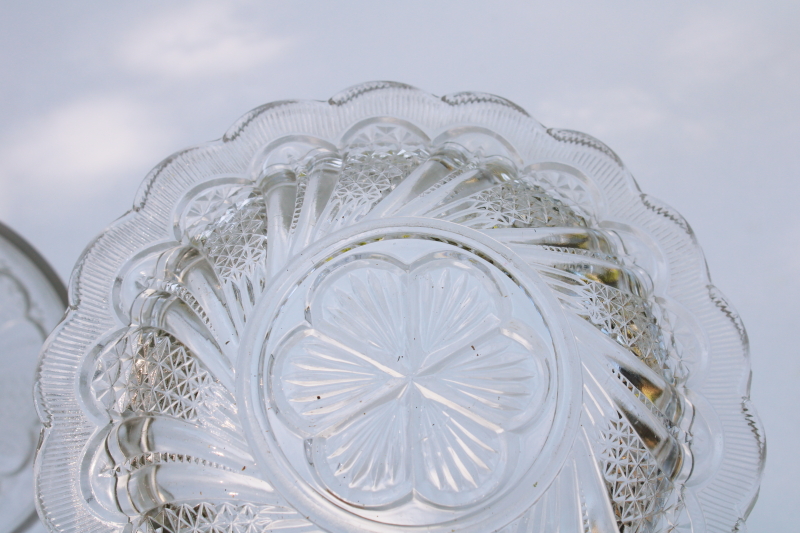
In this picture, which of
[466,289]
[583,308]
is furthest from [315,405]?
[583,308]

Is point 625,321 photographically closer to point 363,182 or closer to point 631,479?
point 631,479

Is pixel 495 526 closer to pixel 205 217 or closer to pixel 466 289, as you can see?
pixel 466 289

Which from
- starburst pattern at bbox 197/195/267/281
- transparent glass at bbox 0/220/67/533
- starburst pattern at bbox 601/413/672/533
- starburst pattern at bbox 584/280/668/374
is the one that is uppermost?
starburst pattern at bbox 584/280/668/374

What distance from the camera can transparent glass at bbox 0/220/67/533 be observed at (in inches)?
40.8

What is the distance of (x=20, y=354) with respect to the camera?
3.51ft

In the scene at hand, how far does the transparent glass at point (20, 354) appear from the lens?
3.40 feet

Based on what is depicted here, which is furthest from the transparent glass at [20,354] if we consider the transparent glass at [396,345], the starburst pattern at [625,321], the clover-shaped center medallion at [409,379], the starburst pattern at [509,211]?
the starburst pattern at [625,321]

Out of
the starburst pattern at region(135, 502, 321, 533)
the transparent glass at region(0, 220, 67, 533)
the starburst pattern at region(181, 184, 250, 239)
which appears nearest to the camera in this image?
the starburst pattern at region(135, 502, 321, 533)

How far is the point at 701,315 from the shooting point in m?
0.83

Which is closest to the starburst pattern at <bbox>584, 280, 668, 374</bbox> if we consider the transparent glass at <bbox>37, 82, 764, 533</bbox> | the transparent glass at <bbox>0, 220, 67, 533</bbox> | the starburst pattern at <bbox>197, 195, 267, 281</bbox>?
the transparent glass at <bbox>37, 82, 764, 533</bbox>

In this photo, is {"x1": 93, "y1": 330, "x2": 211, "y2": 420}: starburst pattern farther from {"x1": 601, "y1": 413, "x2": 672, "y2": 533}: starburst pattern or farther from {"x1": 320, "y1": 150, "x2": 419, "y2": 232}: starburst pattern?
{"x1": 601, "y1": 413, "x2": 672, "y2": 533}: starburst pattern

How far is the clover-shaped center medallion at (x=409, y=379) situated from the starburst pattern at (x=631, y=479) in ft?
0.31

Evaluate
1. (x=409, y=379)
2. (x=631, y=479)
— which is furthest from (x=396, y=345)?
(x=631, y=479)

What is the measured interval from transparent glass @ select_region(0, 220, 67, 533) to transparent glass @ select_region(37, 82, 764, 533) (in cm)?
32
